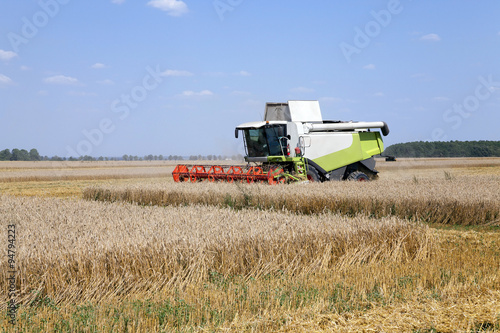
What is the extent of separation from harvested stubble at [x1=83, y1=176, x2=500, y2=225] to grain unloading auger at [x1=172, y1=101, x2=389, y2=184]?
186cm

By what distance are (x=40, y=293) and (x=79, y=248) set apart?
701 millimetres

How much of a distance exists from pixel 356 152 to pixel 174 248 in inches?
500

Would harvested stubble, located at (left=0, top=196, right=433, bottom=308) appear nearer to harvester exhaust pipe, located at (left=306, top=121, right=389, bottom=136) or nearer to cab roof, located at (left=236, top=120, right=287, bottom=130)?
cab roof, located at (left=236, top=120, right=287, bottom=130)

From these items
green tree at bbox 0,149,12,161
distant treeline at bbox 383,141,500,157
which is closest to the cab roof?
distant treeline at bbox 383,141,500,157

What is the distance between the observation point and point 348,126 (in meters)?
17.4

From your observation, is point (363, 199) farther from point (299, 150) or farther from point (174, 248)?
point (174, 248)

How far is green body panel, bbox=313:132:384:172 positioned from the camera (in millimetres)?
16688

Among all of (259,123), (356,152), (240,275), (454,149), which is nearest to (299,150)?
(259,123)

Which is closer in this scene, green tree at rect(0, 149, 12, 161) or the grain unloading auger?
the grain unloading auger

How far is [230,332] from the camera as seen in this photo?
3.80 m

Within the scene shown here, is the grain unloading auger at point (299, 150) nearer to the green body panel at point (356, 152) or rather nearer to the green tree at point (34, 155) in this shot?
the green body panel at point (356, 152)

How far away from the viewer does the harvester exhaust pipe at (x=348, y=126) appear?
54.9 feet

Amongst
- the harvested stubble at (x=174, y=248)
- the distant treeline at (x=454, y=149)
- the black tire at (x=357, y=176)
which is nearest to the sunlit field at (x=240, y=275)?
the harvested stubble at (x=174, y=248)

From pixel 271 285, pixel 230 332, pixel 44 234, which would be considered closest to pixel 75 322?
pixel 230 332
